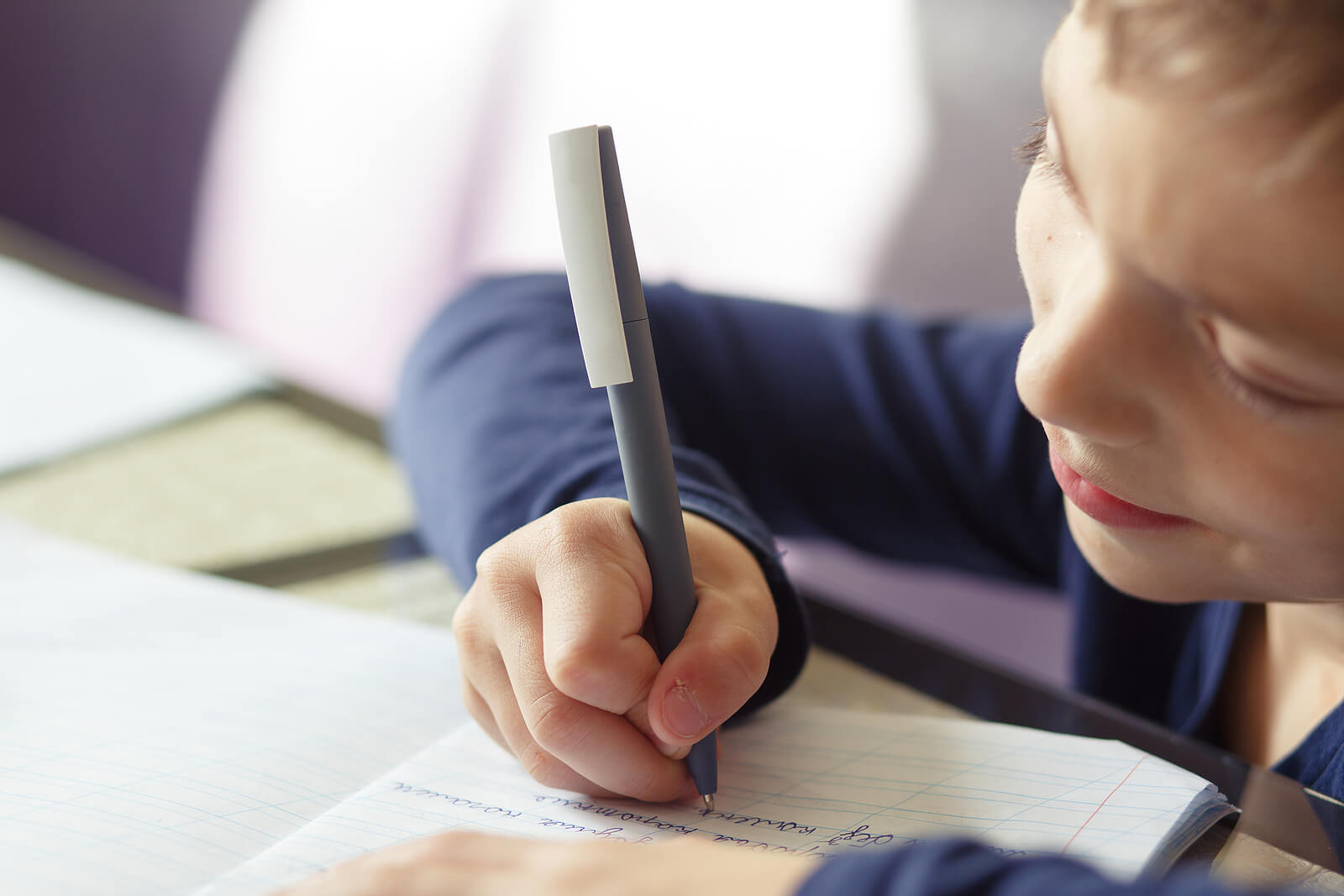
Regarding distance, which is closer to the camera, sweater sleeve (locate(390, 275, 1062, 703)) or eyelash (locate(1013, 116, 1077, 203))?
eyelash (locate(1013, 116, 1077, 203))

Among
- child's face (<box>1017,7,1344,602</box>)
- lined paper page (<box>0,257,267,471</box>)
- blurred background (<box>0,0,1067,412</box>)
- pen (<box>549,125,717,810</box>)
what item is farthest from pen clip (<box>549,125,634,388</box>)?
blurred background (<box>0,0,1067,412</box>)

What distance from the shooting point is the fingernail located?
0.26 metres

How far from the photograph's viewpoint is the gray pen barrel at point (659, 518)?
260mm

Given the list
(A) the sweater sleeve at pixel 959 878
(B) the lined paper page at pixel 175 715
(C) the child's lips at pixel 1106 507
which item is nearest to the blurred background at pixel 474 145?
(B) the lined paper page at pixel 175 715

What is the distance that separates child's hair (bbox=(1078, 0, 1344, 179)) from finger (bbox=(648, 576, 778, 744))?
16cm

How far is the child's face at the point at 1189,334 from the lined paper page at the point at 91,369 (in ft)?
1.78

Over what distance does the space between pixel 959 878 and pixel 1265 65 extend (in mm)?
159

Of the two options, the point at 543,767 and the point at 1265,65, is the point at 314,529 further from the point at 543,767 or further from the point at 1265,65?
the point at 1265,65

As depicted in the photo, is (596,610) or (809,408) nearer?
(596,610)

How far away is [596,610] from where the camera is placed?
10.1 inches

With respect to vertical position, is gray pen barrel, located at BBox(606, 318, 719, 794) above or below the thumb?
above

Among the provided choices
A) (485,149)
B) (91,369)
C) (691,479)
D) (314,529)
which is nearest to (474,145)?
(485,149)

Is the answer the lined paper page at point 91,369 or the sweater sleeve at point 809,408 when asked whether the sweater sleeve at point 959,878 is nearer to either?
the sweater sleeve at point 809,408

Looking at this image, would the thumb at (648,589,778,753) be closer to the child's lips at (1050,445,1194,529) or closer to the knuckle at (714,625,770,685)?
the knuckle at (714,625,770,685)
